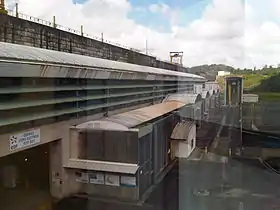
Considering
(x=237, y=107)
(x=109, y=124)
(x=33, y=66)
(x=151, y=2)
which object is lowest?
(x=109, y=124)

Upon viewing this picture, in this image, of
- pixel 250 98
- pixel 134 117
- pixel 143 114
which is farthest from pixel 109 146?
pixel 250 98

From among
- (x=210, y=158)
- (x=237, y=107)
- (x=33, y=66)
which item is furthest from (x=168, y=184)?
(x=33, y=66)

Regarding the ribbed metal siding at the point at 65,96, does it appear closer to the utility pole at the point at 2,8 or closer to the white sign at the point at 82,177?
the white sign at the point at 82,177

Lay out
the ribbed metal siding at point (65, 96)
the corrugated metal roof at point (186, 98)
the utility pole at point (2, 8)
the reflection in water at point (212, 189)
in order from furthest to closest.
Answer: the corrugated metal roof at point (186, 98) → the utility pole at point (2, 8) → the reflection in water at point (212, 189) → the ribbed metal siding at point (65, 96)

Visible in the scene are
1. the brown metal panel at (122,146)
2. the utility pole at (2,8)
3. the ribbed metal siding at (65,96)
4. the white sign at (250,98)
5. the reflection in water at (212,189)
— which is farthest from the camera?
the brown metal panel at (122,146)

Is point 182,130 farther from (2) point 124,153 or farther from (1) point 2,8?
(1) point 2,8

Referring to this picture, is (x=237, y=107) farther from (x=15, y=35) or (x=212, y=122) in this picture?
(x=15, y=35)

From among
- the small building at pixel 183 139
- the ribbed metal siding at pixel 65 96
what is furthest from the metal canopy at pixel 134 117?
the small building at pixel 183 139
